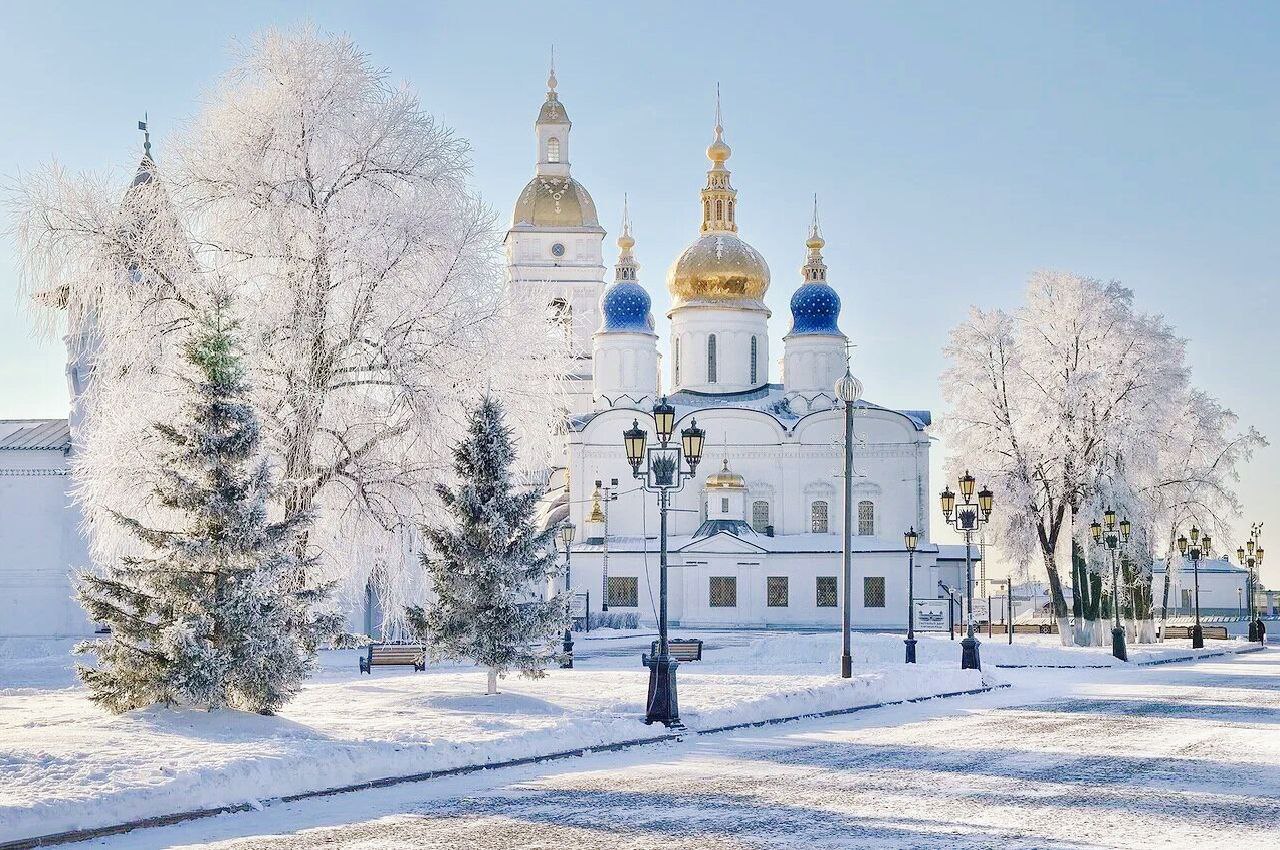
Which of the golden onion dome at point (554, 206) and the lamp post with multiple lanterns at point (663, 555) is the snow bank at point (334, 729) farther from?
the golden onion dome at point (554, 206)

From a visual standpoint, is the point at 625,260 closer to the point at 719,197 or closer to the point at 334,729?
the point at 719,197

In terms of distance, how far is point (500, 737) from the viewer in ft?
46.9

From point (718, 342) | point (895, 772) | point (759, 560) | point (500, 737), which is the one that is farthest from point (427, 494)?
point (718, 342)

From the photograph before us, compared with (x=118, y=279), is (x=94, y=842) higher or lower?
lower

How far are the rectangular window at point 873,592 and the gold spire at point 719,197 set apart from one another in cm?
1811

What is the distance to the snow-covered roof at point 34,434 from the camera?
1479 inches

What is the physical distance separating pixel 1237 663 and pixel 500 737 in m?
27.3

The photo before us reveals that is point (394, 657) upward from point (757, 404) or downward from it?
downward

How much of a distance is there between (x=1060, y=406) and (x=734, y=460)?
2546 cm

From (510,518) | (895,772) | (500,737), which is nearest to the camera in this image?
(895,772)

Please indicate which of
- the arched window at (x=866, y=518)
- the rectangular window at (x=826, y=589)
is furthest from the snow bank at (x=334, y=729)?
the arched window at (x=866, y=518)

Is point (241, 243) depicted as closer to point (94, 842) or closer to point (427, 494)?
point (427, 494)

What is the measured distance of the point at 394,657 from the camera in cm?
2689

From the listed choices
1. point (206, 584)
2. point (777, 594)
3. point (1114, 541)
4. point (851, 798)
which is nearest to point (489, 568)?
point (206, 584)
